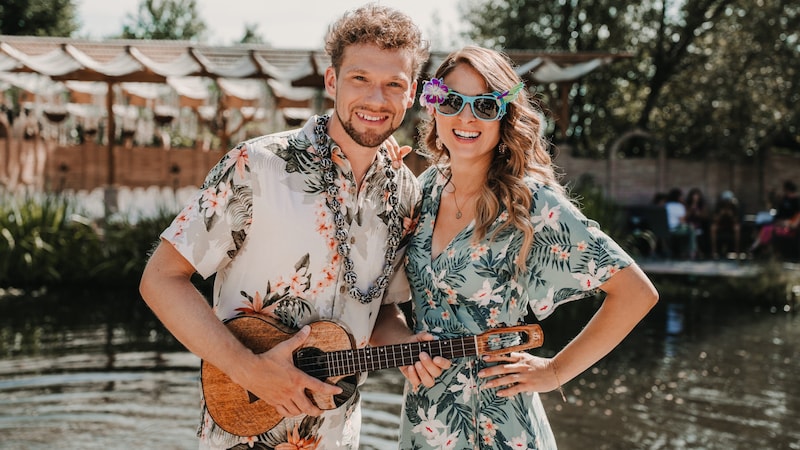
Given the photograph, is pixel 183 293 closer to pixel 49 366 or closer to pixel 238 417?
pixel 238 417

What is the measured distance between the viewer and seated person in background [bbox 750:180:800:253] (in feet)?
46.9

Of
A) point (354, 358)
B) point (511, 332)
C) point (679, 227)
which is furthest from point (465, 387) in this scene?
point (679, 227)

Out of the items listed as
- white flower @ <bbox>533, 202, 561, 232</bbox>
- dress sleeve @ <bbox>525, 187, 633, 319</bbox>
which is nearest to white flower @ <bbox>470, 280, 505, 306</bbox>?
dress sleeve @ <bbox>525, 187, 633, 319</bbox>

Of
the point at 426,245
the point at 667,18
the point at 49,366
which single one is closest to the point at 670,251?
the point at 667,18

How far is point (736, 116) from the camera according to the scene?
1917 centimetres

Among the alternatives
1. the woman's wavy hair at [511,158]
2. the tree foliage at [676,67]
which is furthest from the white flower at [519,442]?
the tree foliage at [676,67]

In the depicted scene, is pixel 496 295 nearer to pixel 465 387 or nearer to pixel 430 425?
pixel 465 387

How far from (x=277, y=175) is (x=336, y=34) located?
495 mm

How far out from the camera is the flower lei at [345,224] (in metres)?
2.28

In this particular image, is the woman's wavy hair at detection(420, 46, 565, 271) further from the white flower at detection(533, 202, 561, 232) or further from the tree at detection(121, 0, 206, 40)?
the tree at detection(121, 0, 206, 40)

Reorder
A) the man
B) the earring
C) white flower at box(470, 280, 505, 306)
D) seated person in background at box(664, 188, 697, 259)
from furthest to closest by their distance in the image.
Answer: seated person in background at box(664, 188, 697, 259)
the earring
white flower at box(470, 280, 505, 306)
the man

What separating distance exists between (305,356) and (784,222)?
1421 cm

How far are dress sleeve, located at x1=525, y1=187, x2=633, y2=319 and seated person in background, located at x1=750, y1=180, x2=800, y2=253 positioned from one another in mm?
13572

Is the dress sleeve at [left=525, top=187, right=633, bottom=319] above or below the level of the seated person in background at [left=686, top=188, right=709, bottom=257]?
above
